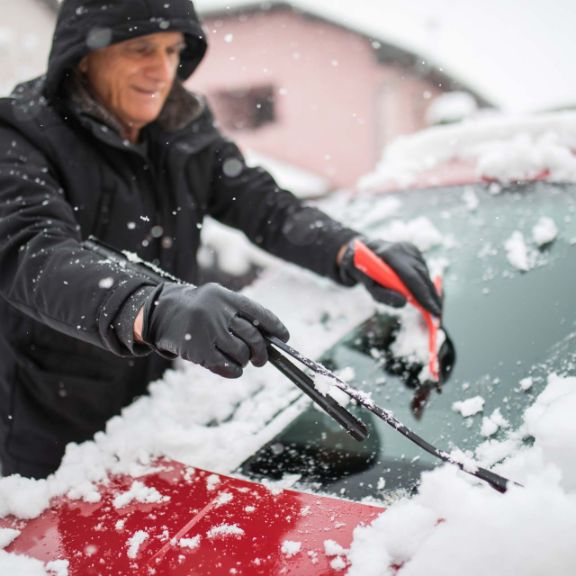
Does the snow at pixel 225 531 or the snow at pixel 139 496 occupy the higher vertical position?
the snow at pixel 225 531

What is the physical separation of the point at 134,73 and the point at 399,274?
100 cm

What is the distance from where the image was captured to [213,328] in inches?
41.7

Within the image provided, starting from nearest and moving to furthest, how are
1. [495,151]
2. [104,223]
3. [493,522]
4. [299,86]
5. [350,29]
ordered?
[493,522] < [104,223] < [495,151] < [299,86] < [350,29]

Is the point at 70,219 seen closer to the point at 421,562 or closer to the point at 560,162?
the point at 421,562

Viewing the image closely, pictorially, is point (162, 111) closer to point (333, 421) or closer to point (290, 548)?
point (333, 421)

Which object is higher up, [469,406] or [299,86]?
[469,406]

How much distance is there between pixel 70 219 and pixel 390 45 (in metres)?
11.6

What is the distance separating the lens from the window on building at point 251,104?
37.3 ft

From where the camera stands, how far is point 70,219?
148 cm

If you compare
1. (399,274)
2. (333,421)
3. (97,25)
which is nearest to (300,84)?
(97,25)

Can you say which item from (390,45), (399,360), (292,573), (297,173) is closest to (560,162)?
(399,360)

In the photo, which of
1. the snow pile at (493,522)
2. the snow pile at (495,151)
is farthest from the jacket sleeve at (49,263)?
the snow pile at (495,151)

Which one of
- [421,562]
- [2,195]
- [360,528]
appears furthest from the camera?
[2,195]

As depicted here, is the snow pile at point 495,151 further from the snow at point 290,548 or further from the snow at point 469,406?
the snow at point 290,548
